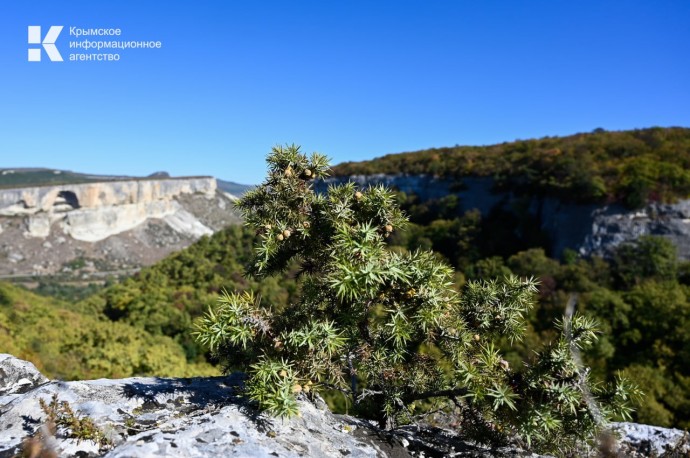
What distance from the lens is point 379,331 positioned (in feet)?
18.1

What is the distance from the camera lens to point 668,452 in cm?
600

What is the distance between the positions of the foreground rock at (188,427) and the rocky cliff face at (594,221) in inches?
952

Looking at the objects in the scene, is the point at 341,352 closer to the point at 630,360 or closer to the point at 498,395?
the point at 498,395

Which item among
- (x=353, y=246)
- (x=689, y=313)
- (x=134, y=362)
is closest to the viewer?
(x=353, y=246)

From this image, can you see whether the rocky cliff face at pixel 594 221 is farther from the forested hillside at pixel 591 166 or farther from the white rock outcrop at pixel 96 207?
the white rock outcrop at pixel 96 207

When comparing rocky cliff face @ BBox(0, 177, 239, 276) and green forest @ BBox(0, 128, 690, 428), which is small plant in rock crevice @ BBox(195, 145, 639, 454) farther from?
rocky cliff face @ BBox(0, 177, 239, 276)

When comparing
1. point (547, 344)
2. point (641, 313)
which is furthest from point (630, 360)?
point (547, 344)

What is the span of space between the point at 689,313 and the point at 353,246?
113 ft

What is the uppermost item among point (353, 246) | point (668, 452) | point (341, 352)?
point (353, 246)

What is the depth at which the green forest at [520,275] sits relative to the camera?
87.0ft

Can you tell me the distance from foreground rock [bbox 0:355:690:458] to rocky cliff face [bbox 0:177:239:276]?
402 ft

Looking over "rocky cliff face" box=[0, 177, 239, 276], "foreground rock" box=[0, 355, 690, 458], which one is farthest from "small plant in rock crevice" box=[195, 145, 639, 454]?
"rocky cliff face" box=[0, 177, 239, 276]

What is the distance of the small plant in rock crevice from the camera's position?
13.7 ft

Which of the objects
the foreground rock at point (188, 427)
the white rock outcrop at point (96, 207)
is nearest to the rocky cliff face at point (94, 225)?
the white rock outcrop at point (96, 207)
